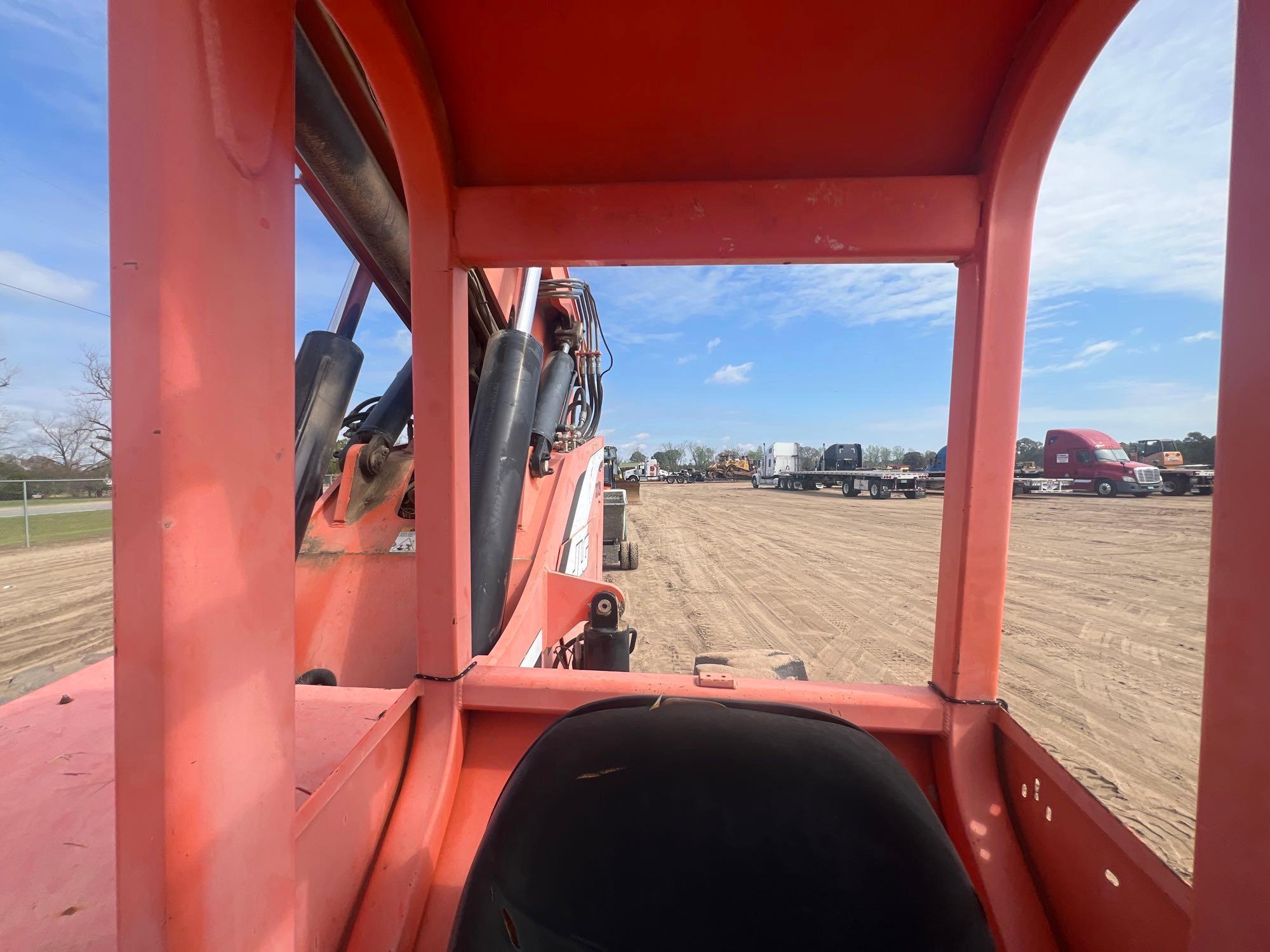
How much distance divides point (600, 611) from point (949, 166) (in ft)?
7.51

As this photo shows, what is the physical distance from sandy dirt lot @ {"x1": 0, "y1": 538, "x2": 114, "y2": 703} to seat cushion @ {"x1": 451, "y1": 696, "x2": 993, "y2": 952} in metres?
3.44

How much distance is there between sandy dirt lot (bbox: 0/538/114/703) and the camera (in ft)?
17.2

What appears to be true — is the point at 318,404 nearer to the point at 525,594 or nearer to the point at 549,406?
the point at 549,406

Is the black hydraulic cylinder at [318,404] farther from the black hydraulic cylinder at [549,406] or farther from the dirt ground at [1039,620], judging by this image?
the dirt ground at [1039,620]

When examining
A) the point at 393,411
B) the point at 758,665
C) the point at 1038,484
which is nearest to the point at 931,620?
the point at 758,665

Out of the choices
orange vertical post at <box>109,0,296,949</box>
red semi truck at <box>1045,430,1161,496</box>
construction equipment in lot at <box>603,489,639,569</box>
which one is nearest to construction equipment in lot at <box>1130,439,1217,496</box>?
red semi truck at <box>1045,430,1161,496</box>

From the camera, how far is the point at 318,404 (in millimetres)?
2844

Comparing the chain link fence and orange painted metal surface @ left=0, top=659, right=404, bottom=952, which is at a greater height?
orange painted metal surface @ left=0, top=659, right=404, bottom=952

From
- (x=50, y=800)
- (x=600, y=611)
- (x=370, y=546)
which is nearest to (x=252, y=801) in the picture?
(x=50, y=800)

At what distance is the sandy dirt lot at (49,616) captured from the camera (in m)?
5.23

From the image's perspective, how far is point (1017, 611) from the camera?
7.00 metres

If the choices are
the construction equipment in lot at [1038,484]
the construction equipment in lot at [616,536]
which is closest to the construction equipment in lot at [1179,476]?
the construction equipment in lot at [1038,484]

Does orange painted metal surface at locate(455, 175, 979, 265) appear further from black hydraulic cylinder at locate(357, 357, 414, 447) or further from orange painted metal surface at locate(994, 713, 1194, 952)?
black hydraulic cylinder at locate(357, 357, 414, 447)

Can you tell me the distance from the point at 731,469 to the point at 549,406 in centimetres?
4413
